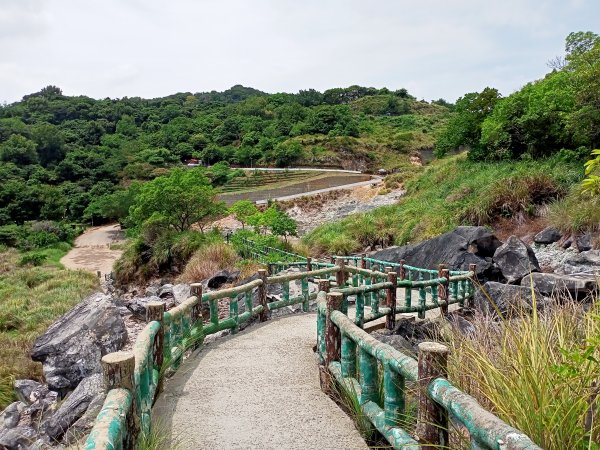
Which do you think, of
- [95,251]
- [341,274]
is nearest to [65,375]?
[341,274]

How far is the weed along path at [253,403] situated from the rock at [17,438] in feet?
10.0

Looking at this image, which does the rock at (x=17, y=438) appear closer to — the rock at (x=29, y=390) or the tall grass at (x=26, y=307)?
the rock at (x=29, y=390)

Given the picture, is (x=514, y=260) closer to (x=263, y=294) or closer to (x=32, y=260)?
(x=263, y=294)

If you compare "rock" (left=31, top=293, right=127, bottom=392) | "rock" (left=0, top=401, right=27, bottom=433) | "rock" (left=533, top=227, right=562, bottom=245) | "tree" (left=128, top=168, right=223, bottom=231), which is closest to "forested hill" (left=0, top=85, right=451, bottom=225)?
"tree" (left=128, top=168, right=223, bottom=231)

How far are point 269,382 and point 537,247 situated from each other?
12484 millimetres

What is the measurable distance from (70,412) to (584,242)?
42.3ft

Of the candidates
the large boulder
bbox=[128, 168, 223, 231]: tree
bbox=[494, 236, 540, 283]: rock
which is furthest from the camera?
bbox=[128, 168, 223, 231]: tree

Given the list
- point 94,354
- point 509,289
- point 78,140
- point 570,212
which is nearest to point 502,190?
point 570,212

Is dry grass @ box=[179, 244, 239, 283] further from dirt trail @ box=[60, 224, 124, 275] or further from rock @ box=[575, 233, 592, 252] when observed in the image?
dirt trail @ box=[60, 224, 124, 275]

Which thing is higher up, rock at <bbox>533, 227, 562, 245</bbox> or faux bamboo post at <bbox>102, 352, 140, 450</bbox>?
faux bamboo post at <bbox>102, 352, 140, 450</bbox>

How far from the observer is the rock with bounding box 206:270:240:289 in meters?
15.8

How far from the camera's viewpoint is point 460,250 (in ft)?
44.8

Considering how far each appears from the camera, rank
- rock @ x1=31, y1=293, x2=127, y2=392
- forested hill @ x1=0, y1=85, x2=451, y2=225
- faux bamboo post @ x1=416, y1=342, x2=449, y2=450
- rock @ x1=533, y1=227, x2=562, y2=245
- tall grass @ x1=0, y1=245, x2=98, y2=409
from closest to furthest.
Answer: faux bamboo post @ x1=416, y1=342, x2=449, y2=450 → rock @ x1=31, y1=293, x2=127, y2=392 → tall grass @ x1=0, y1=245, x2=98, y2=409 → rock @ x1=533, y1=227, x2=562, y2=245 → forested hill @ x1=0, y1=85, x2=451, y2=225

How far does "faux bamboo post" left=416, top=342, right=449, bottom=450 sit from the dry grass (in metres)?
14.9
